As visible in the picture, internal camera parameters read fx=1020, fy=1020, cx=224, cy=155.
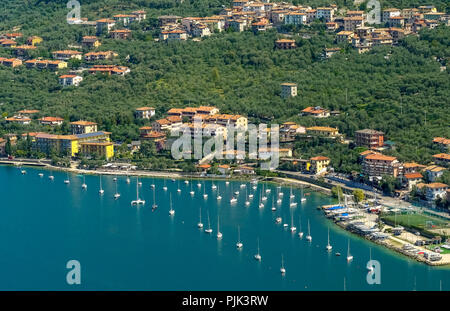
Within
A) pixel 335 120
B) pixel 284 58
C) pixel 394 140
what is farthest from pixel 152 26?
pixel 394 140

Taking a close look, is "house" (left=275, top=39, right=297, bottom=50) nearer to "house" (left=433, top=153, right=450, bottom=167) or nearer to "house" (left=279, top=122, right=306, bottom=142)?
"house" (left=279, top=122, right=306, bottom=142)

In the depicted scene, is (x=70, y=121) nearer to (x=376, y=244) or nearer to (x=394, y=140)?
(x=394, y=140)

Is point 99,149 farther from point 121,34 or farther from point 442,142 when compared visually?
point 121,34

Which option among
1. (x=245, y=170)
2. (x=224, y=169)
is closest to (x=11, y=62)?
(x=224, y=169)

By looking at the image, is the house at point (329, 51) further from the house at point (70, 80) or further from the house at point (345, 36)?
the house at point (70, 80)

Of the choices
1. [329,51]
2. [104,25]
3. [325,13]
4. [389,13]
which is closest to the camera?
[329,51]

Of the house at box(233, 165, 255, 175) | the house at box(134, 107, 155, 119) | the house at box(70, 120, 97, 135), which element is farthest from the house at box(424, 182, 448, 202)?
the house at box(70, 120, 97, 135)
